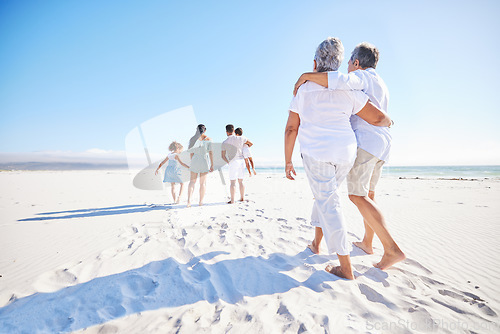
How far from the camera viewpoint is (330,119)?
180 cm

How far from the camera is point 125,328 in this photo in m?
1.35

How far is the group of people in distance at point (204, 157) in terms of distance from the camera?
5.44m

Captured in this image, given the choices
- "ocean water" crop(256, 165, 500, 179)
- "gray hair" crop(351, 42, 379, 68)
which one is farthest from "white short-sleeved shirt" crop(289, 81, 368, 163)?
"ocean water" crop(256, 165, 500, 179)

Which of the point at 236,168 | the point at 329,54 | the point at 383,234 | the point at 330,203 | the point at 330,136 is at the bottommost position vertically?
the point at 383,234

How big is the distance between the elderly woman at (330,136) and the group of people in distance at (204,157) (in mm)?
3870

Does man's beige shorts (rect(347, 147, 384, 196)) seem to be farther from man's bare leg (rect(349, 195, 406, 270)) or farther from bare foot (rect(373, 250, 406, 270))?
bare foot (rect(373, 250, 406, 270))

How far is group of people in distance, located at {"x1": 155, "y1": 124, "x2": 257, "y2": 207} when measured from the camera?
5.44 metres

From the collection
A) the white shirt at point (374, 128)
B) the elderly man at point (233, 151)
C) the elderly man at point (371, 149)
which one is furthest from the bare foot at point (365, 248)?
the elderly man at point (233, 151)

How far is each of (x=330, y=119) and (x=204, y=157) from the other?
4.11m

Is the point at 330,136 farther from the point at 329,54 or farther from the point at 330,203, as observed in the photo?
the point at 329,54

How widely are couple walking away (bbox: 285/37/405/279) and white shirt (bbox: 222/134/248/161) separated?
12.3 feet

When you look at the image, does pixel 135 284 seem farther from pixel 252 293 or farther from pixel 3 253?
pixel 3 253

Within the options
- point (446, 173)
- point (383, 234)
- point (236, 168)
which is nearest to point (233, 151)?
point (236, 168)

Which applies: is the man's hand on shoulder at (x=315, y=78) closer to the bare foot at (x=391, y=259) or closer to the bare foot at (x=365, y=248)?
the bare foot at (x=391, y=259)
